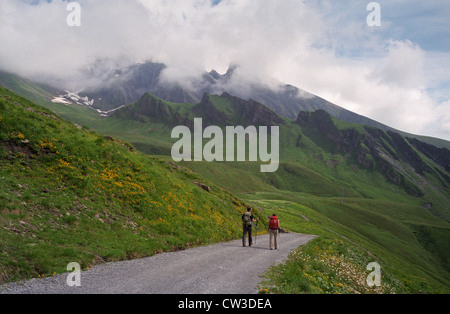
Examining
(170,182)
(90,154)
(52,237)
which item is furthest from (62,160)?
(170,182)

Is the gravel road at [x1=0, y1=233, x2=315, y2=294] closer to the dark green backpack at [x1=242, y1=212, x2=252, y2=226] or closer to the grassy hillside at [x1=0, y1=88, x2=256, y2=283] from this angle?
the grassy hillside at [x1=0, y1=88, x2=256, y2=283]

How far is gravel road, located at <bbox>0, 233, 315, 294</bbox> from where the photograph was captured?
10.4 meters

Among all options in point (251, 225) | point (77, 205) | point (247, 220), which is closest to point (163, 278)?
point (77, 205)

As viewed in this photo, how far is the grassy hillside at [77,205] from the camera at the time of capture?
523 inches

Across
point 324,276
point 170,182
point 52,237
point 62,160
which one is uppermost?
point 62,160

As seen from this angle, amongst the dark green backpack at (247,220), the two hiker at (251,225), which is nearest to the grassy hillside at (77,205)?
the two hiker at (251,225)

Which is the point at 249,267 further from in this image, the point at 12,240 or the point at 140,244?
the point at 12,240

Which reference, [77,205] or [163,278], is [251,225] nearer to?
[163,278]

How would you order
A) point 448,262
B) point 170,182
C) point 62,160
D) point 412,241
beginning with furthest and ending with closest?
point 412,241 → point 448,262 → point 170,182 → point 62,160

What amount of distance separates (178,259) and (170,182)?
15.1 m

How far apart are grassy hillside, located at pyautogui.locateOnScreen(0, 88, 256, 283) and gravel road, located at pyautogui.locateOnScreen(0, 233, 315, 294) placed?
1.25 m

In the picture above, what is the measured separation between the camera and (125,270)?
13.5m

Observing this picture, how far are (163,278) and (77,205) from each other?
1036cm

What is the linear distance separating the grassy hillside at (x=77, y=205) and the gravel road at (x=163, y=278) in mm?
1252
